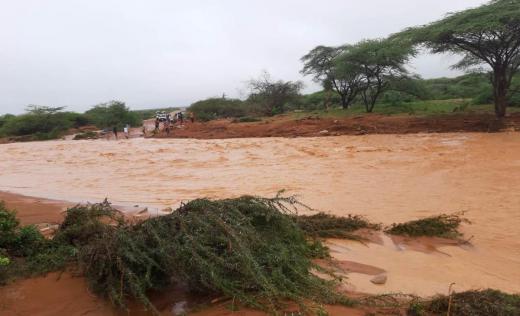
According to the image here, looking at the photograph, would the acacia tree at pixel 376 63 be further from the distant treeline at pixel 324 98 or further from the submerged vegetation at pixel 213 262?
the submerged vegetation at pixel 213 262

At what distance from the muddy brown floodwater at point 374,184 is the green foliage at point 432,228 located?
21cm

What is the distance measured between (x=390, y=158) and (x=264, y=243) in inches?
352

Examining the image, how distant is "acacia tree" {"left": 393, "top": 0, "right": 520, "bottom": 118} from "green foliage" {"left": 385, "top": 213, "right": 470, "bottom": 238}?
1273 centimetres

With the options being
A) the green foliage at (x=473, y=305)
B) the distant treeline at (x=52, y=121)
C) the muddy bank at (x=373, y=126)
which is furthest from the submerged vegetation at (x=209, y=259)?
the distant treeline at (x=52, y=121)

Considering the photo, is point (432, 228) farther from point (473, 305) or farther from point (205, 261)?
point (205, 261)

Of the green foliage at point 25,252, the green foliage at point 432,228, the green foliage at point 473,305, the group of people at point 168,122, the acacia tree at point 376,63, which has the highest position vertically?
the acacia tree at point 376,63

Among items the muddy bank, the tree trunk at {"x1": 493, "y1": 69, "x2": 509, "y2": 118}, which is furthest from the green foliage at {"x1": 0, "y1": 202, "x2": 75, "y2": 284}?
the tree trunk at {"x1": 493, "y1": 69, "x2": 509, "y2": 118}

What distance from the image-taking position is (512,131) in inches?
590

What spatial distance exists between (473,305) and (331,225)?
101 inches

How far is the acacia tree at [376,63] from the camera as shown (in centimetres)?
2289

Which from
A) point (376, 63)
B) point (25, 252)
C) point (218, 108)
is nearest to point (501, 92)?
point (376, 63)

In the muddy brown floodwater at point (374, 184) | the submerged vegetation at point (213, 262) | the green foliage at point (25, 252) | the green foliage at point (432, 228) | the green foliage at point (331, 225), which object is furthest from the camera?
the green foliage at point (331, 225)

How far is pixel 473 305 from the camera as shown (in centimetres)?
297

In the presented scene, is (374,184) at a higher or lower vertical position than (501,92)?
lower
